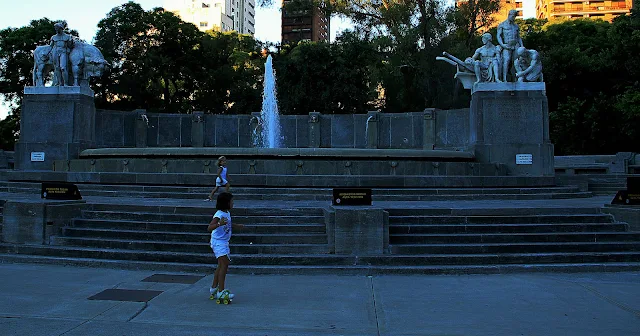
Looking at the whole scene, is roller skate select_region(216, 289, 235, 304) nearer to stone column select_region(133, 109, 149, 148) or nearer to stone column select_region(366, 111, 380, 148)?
stone column select_region(366, 111, 380, 148)

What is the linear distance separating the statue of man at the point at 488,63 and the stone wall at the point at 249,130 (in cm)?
502

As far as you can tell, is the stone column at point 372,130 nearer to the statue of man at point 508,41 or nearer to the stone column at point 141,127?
the statue of man at point 508,41

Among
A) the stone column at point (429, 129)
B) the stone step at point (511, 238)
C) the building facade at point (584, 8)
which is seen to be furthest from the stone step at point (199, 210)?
the building facade at point (584, 8)

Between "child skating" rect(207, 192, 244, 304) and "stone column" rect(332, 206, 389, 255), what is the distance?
8.50ft

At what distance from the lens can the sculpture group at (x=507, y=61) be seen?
20406 millimetres

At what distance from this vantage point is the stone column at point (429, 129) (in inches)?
1019

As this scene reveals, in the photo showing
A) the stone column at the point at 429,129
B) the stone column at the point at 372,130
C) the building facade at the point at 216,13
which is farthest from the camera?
the building facade at the point at 216,13

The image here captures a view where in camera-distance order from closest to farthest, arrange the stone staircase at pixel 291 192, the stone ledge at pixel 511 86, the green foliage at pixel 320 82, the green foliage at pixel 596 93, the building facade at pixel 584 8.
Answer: the stone staircase at pixel 291 192, the stone ledge at pixel 511 86, the green foliage at pixel 596 93, the green foliage at pixel 320 82, the building facade at pixel 584 8

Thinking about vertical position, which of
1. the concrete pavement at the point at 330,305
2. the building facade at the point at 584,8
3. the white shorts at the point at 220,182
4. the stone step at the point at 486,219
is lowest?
the concrete pavement at the point at 330,305

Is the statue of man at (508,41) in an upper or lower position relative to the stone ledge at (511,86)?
upper

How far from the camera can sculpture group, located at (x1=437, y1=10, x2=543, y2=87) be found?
20406mm

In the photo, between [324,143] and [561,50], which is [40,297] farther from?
[561,50]

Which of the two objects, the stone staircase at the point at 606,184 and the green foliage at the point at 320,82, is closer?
the stone staircase at the point at 606,184

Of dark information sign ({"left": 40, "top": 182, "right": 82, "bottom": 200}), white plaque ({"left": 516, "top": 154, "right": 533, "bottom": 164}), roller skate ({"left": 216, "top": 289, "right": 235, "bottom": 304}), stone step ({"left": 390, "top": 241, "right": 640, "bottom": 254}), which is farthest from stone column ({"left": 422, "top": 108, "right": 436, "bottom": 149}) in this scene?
roller skate ({"left": 216, "top": 289, "right": 235, "bottom": 304})
